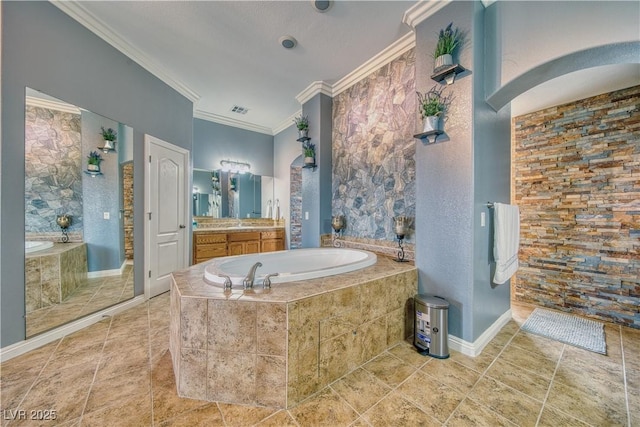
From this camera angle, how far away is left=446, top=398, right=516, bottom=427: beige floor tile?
1307 mm

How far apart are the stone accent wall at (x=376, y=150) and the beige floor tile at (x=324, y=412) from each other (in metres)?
1.80

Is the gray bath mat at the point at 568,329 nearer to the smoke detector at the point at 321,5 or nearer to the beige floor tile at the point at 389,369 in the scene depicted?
the beige floor tile at the point at 389,369

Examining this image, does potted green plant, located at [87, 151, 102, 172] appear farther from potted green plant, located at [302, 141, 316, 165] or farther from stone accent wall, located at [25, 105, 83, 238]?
potted green plant, located at [302, 141, 316, 165]

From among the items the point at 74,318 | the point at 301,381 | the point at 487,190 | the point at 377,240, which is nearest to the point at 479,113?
the point at 487,190

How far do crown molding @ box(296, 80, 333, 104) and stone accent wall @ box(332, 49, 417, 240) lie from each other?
16cm

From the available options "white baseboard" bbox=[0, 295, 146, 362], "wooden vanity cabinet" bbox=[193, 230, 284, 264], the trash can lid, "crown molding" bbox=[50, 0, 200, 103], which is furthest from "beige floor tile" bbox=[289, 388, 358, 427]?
"crown molding" bbox=[50, 0, 200, 103]

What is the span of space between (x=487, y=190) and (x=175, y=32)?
3.45 metres

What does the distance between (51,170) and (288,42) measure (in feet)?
8.32

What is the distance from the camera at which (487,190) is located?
7.07ft

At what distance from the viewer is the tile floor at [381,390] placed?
4.40 feet

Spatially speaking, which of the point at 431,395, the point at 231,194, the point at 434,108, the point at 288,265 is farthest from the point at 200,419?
the point at 231,194

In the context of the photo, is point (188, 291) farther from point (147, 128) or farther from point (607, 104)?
point (607, 104)

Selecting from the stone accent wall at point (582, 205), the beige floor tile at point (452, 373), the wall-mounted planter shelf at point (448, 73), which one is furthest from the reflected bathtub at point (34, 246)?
the stone accent wall at point (582, 205)

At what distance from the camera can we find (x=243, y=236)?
4402mm
